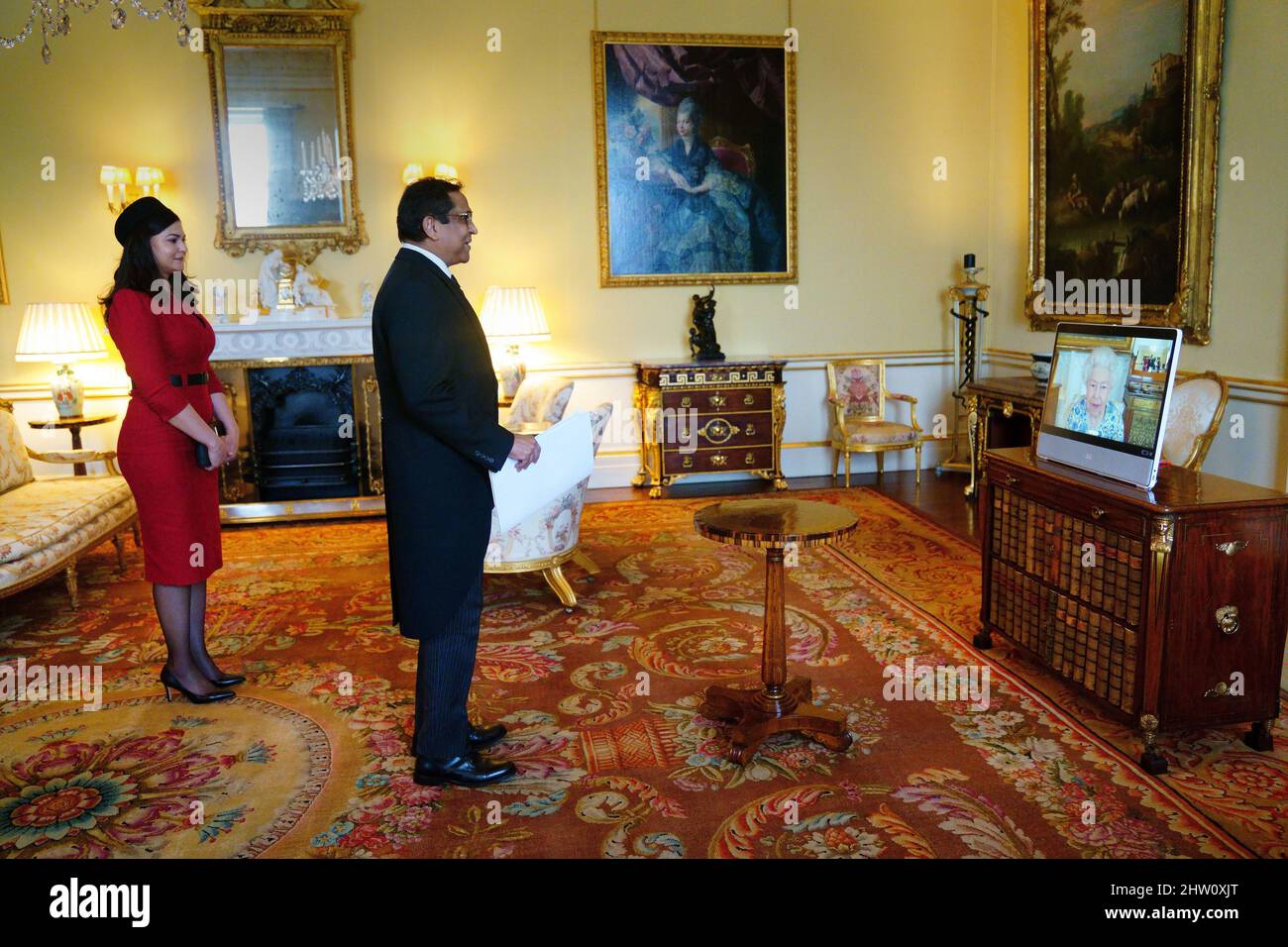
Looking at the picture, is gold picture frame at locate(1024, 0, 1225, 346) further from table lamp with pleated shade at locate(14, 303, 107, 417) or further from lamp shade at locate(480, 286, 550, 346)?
table lamp with pleated shade at locate(14, 303, 107, 417)

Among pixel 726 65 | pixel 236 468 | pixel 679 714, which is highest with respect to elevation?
pixel 726 65

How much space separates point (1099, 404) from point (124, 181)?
6633 millimetres

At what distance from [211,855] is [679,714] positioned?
5.25 ft

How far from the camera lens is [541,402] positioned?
5.66 m

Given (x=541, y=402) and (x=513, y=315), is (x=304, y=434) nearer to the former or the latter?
(x=513, y=315)

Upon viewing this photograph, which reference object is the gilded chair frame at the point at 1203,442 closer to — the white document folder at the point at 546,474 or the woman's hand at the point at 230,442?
the white document folder at the point at 546,474

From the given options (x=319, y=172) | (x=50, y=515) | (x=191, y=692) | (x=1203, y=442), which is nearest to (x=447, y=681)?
(x=191, y=692)

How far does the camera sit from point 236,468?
23.2 ft

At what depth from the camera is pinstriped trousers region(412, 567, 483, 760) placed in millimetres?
2967

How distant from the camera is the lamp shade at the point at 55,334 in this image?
6586 mm

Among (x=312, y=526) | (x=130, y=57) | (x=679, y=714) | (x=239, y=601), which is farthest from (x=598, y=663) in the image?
(x=130, y=57)

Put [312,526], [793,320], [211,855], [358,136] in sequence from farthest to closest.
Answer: [793,320] → [358,136] → [312,526] → [211,855]

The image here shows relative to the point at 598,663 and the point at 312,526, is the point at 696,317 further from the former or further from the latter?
the point at 598,663

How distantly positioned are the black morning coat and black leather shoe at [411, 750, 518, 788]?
17.7 inches
